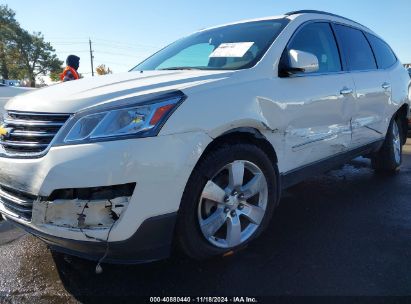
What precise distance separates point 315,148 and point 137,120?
178 centimetres

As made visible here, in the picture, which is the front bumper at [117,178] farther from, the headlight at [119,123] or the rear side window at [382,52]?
the rear side window at [382,52]

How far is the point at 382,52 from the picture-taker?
493cm

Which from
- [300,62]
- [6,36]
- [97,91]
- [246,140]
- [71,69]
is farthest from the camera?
[6,36]

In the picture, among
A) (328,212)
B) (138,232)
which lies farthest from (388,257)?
(138,232)

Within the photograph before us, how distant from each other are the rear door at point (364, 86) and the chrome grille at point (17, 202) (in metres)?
2.99

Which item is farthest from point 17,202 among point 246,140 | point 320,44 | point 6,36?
point 6,36

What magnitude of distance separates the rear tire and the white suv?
1813 mm

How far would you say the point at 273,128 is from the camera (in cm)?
278

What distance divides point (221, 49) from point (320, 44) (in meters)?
1.06

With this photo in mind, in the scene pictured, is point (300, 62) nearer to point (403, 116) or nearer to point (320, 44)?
point (320, 44)

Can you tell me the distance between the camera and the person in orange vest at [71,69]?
629cm

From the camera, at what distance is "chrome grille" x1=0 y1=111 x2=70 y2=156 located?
2109 millimetres

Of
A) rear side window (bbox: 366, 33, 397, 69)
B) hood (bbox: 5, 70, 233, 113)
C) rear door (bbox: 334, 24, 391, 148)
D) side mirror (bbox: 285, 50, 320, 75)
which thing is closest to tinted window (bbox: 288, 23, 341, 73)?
rear door (bbox: 334, 24, 391, 148)

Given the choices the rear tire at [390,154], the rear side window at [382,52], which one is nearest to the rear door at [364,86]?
the rear side window at [382,52]
